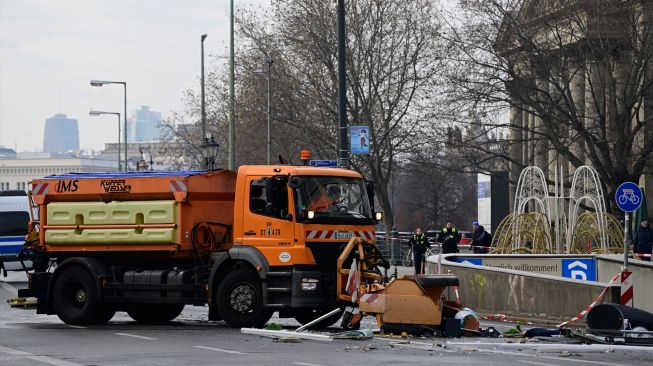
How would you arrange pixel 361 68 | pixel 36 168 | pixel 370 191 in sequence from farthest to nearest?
pixel 36 168, pixel 361 68, pixel 370 191

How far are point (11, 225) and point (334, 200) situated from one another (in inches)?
945

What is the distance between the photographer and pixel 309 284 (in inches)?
880

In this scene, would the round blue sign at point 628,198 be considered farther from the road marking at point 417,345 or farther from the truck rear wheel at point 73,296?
the truck rear wheel at point 73,296

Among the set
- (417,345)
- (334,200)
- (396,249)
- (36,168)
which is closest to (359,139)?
(334,200)

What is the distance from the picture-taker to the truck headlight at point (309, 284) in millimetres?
22328

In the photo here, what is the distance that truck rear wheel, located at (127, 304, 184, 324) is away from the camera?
84.5 feet

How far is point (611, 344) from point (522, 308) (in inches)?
286

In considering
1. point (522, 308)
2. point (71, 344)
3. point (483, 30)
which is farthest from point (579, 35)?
point (71, 344)

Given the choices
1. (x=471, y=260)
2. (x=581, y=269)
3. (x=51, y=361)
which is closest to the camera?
(x=51, y=361)

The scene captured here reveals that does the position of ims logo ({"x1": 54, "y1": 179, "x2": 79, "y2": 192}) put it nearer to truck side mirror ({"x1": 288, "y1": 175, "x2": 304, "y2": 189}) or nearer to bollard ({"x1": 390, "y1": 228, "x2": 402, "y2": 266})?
truck side mirror ({"x1": 288, "y1": 175, "x2": 304, "y2": 189})

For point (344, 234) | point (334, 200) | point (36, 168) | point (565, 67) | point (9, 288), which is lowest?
point (9, 288)

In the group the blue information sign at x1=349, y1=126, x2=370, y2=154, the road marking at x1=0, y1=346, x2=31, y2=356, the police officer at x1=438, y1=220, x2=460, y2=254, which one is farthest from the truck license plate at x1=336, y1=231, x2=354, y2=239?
the police officer at x1=438, y1=220, x2=460, y2=254

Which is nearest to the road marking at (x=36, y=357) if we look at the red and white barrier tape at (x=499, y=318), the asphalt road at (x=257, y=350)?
the asphalt road at (x=257, y=350)

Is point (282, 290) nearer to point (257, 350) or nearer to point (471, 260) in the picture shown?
point (257, 350)
